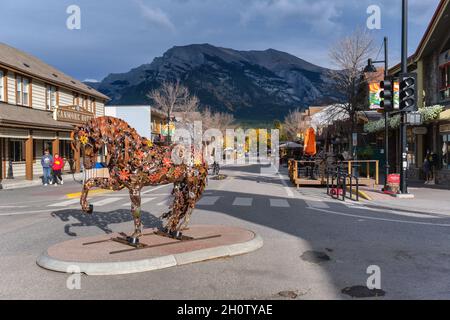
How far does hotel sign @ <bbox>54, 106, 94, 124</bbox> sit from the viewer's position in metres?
30.7

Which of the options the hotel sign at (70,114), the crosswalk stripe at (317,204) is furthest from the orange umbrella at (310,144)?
the hotel sign at (70,114)

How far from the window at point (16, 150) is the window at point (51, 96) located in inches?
154

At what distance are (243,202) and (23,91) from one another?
1983 cm

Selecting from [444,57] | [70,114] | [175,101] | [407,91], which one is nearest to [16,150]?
[70,114]

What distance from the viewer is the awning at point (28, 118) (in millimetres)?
23812

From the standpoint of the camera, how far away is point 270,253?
7.59 meters

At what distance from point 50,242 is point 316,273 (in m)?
5.25

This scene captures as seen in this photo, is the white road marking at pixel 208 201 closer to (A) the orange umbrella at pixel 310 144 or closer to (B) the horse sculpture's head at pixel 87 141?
(B) the horse sculpture's head at pixel 87 141

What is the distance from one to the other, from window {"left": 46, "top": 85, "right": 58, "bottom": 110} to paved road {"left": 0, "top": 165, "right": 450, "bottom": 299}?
1888cm

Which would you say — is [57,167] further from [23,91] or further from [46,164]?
[23,91]

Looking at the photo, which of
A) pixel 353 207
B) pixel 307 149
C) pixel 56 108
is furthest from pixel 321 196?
pixel 56 108

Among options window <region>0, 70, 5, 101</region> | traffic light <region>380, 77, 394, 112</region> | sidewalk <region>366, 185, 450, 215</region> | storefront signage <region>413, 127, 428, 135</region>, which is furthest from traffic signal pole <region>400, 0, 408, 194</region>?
window <region>0, 70, 5, 101</region>
